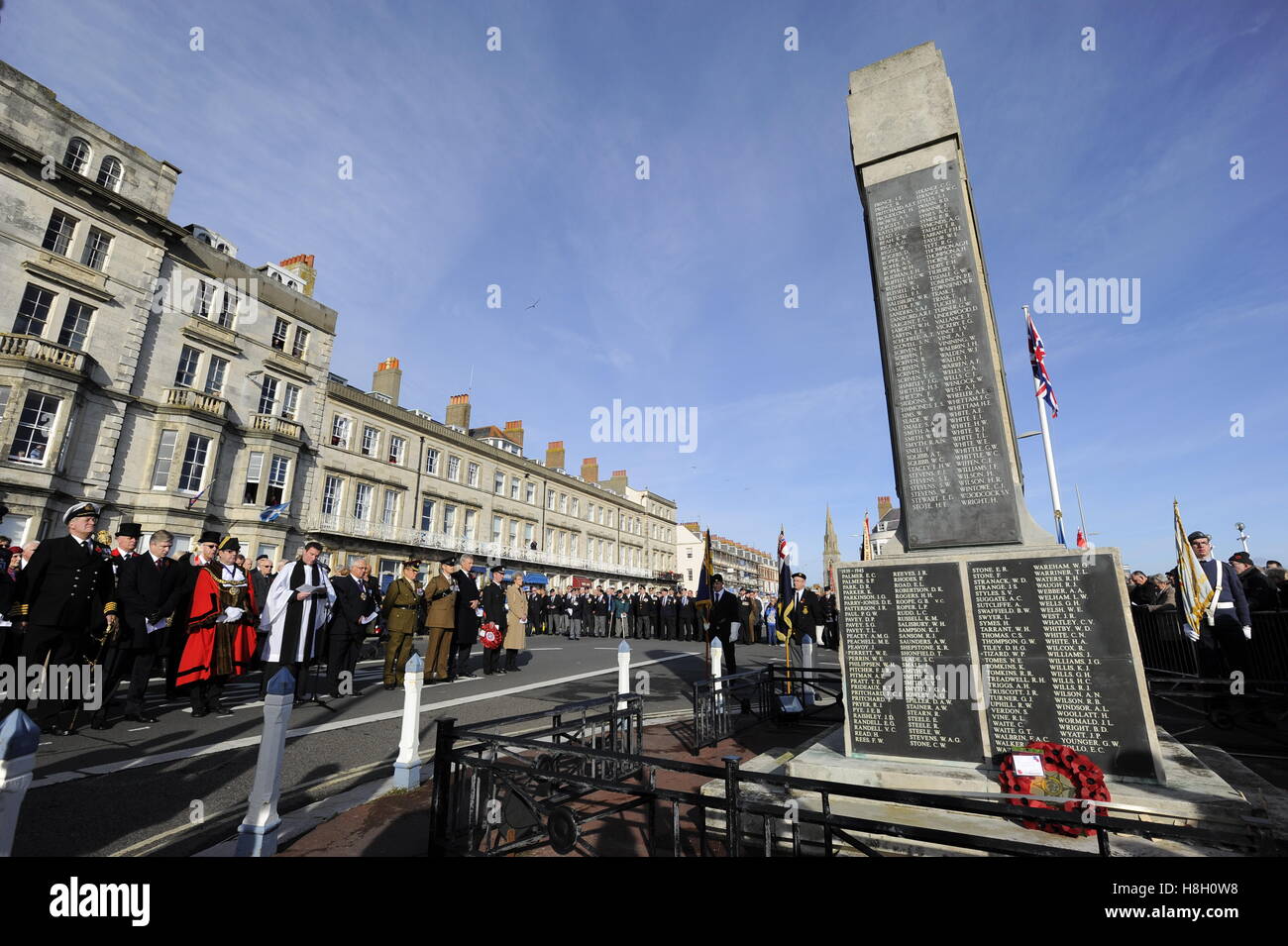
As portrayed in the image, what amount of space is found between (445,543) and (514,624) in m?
27.6

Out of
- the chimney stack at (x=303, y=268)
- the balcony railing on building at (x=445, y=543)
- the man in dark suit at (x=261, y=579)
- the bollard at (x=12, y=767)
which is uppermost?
the chimney stack at (x=303, y=268)

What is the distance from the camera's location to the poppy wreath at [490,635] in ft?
43.8

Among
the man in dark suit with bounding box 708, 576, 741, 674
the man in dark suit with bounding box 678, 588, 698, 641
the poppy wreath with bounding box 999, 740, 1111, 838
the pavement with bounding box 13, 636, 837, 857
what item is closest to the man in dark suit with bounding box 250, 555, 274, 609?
the pavement with bounding box 13, 636, 837, 857

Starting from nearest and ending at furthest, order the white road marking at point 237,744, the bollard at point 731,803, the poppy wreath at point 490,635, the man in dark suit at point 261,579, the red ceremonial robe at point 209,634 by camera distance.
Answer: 1. the bollard at point 731,803
2. the white road marking at point 237,744
3. the red ceremonial robe at point 209,634
4. the man in dark suit at point 261,579
5. the poppy wreath at point 490,635

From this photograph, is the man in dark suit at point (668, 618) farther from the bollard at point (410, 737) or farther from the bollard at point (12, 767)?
the bollard at point (12, 767)

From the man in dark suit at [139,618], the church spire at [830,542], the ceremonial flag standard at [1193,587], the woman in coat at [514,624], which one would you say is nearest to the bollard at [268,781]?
the man in dark suit at [139,618]

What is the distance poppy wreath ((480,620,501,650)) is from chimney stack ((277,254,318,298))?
28744 mm

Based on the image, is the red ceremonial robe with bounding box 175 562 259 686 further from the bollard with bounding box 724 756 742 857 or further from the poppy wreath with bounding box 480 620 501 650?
the bollard with bounding box 724 756 742 857

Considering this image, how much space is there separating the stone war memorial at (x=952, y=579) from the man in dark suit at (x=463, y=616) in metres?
8.83

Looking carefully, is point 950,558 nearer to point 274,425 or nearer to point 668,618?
point 668,618
